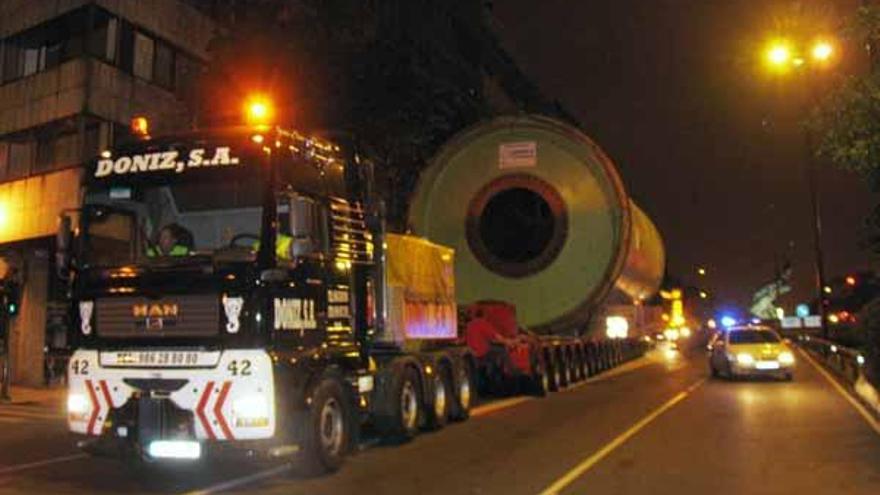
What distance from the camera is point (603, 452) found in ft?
40.1

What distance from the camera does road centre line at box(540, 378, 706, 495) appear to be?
9914 mm

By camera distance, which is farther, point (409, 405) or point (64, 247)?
point (409, 405)

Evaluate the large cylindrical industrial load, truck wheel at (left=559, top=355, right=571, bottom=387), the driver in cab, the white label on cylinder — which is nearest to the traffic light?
the large cylindrical industrial load

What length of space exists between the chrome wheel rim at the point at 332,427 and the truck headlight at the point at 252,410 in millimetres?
1160

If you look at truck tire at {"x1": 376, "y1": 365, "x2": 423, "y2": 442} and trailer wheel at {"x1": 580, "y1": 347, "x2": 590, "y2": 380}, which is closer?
truck tire at {"x1": 376, "y1": 365, "x2": 423, "y2": 442}

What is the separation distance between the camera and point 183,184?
10.4 metres

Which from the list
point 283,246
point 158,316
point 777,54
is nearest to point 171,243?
point 158,316

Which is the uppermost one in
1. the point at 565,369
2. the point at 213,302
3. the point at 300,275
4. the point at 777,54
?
the point at 777,54

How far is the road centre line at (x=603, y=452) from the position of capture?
9.91m

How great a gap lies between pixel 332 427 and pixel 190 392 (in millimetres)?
1899

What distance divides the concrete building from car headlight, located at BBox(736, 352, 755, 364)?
50.8 feet

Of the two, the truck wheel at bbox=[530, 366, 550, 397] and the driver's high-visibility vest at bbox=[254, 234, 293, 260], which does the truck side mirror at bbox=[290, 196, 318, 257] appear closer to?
the driver's high-visibility vest at bbox=[254, 234, 293, 260]

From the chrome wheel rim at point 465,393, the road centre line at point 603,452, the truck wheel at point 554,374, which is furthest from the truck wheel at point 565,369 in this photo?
the chrome wheel rim at point 465,393

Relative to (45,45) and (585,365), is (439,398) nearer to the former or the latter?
(585,365)
